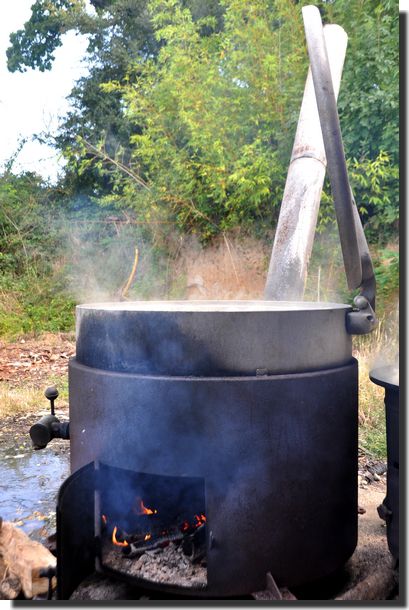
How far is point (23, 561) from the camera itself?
1891 mm

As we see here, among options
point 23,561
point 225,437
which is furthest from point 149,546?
point 225,437

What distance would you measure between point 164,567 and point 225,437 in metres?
0.51

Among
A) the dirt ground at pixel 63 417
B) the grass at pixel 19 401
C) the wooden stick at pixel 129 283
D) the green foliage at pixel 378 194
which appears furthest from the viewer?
the wooden stick at pixel 129 283

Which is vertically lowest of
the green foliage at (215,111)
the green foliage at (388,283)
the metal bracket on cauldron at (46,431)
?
the metal bracket on cauldron at (46,431)

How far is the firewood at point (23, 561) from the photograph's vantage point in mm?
1844

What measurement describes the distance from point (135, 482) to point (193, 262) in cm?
629

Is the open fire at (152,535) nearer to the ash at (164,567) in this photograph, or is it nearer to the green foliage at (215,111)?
the ash at (164,567)

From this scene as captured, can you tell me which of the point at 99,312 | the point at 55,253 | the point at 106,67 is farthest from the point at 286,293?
the point at 55,253

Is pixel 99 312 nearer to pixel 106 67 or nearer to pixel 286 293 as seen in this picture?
pixel 286 293

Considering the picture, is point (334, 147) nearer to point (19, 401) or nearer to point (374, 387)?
point (374, 387)

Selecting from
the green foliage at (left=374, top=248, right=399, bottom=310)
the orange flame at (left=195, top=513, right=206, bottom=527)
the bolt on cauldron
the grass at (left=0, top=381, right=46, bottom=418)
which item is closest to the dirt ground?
the grass at (left=0, top=381, right=46, bottom=418)

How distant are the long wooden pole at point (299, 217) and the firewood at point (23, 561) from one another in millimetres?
1880

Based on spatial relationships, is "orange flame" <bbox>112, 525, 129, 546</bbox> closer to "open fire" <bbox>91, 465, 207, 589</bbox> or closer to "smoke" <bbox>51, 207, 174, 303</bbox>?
"open fire" <bbox>91, 465, 207, 589</bbox>

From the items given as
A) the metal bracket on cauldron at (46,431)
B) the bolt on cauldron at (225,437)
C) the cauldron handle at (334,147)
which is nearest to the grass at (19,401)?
the metal bracket on cauldron at (46,431)
